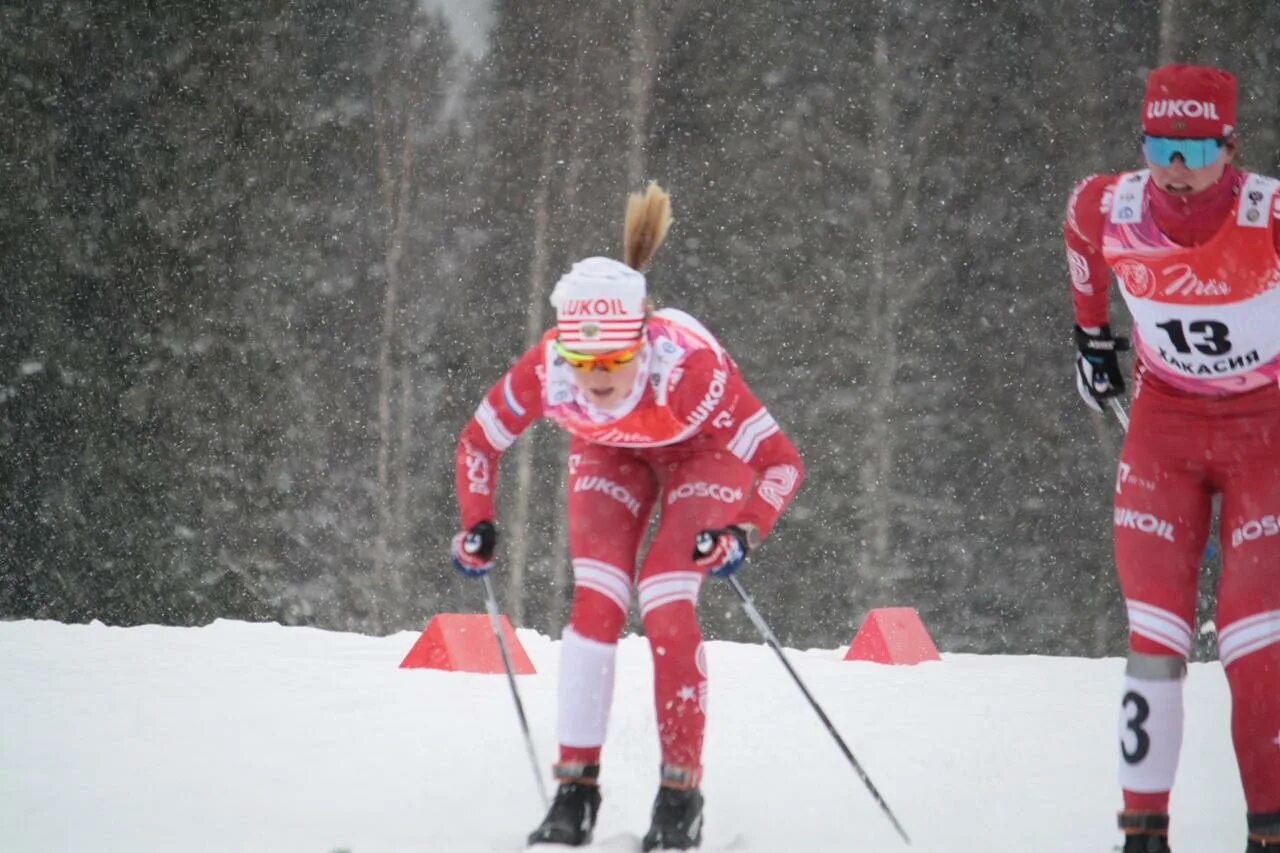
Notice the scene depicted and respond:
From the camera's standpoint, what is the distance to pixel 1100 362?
3895 millimetres

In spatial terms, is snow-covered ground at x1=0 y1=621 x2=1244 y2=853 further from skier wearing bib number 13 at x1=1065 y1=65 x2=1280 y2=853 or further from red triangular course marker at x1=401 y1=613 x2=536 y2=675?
skier wearing bib number 13 at x1=1065 y1=65 x2=1280 y2=853

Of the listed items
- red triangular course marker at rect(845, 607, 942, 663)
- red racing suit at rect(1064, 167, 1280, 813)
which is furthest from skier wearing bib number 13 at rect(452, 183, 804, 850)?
red triangular course marker at rect(845, 607, 942, 663)

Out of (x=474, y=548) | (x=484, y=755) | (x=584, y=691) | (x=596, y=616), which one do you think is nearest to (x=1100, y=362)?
(x=596, y=616)

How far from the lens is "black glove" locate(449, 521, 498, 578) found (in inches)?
159

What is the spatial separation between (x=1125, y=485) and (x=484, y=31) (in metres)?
7.59

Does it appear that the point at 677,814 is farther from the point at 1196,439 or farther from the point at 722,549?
the point at 1196,439

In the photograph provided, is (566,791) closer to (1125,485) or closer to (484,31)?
(1125,485)

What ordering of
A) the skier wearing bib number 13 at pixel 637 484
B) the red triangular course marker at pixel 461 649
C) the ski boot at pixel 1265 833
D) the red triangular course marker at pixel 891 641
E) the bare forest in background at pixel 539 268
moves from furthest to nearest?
the bare forest in background at pixel 539 268
the red triangular course marker at pixel 891 641
the red triangular course marker at pixel 461 649
the skier wearing bib number 13 at pixel 637 484
the ski boot at pixel 1265 833

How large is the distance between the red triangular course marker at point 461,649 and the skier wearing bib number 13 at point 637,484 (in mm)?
2259

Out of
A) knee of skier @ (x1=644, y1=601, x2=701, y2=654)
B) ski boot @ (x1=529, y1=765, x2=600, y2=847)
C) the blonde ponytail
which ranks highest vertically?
the blonde ponytail

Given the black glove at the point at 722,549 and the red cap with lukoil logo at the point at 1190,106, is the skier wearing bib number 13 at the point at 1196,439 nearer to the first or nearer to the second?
the red cap with lukoil logo at the point at 1190,106

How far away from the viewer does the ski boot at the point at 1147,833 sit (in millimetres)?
3229

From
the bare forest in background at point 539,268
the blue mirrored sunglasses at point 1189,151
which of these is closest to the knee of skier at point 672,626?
the blue mirrored sunglasses at point 1189,151

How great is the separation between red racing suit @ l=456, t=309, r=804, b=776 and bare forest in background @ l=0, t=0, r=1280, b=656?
5.92 meters
